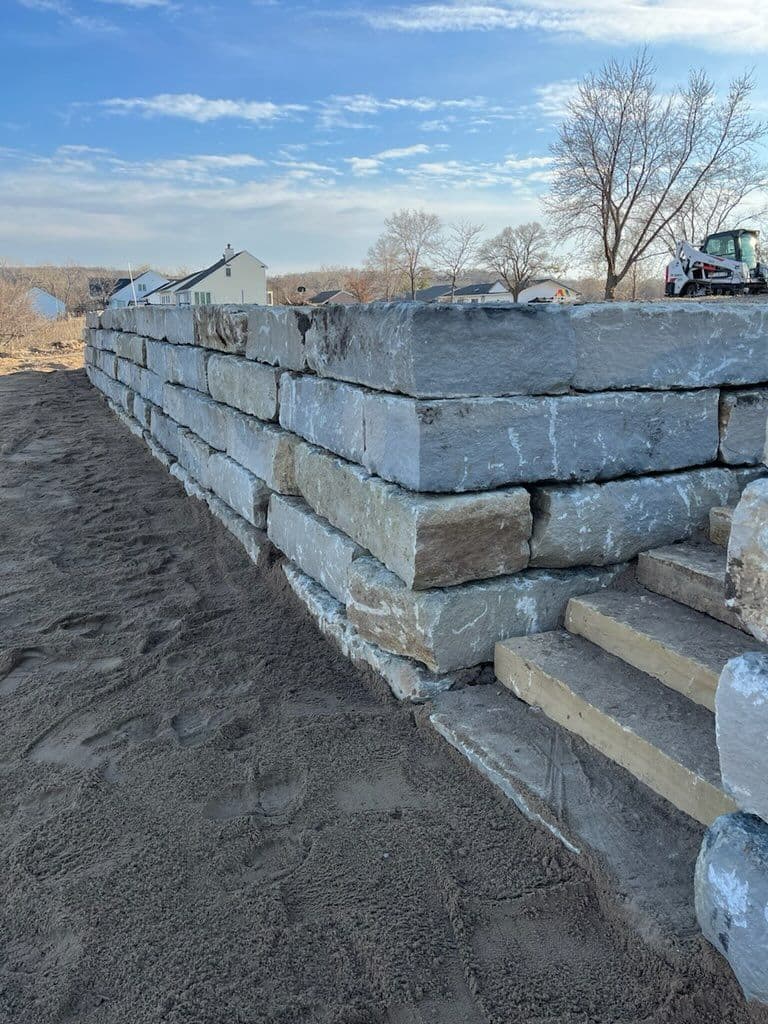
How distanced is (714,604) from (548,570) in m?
0.65

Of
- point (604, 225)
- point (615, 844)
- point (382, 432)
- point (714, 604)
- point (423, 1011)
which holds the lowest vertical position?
point (423, 1011)

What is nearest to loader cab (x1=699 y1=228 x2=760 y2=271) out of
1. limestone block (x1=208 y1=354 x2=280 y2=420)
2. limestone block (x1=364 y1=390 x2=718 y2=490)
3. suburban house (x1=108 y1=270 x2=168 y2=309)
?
limestone block (x1=208 y1=354 x2=280 y2=420)

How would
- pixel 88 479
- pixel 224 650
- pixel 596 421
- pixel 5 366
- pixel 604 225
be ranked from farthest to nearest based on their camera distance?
pixel 604 225 < pixel 5 366 < pixel 88 479 < pixel 224 650 < pixel 596 421

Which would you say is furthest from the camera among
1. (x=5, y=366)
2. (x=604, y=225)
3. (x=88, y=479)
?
(x=604, y=225)

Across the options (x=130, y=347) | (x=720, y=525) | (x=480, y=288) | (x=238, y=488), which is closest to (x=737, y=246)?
(x=130, y=347)

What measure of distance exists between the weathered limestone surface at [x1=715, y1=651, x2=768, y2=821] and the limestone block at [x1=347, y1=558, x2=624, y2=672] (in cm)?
123

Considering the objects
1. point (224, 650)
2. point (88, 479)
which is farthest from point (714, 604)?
point (88, 479)

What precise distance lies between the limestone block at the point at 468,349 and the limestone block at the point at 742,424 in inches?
34.1

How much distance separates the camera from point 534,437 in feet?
9.37

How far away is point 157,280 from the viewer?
203 feet

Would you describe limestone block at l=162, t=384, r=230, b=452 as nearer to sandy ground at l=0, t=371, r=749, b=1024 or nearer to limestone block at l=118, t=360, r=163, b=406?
limestone block at l=118, t=360, r=163, b=406

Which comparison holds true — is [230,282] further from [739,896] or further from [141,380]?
[739,896]

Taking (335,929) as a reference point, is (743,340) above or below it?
above

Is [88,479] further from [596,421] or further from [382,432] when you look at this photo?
[596,421]
